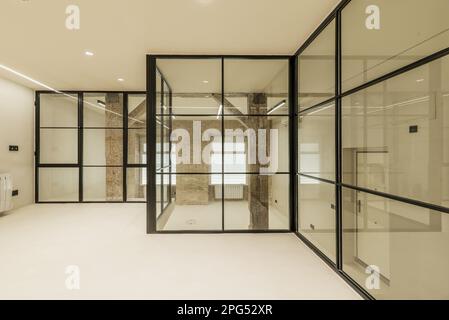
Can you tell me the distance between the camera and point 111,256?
11.3ft

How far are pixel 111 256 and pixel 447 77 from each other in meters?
3.87

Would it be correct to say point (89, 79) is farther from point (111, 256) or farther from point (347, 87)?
point (347, 87)

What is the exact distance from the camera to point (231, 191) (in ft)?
15.4

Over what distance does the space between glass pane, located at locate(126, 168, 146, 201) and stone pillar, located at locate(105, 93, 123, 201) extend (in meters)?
0.22

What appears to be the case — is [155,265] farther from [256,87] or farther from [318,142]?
[256,87]

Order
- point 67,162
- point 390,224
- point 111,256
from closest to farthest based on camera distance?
point 390,224
point 111,256
point 67,162

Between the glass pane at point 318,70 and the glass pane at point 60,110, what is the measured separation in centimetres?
607

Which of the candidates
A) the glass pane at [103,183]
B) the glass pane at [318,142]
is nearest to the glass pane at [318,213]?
the glass pane at [318,142]

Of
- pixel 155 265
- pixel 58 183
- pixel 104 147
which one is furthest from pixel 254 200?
pixel 58 183

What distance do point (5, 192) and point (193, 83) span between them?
4.86 meters

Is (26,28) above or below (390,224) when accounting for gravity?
above

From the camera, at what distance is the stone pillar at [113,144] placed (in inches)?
282
